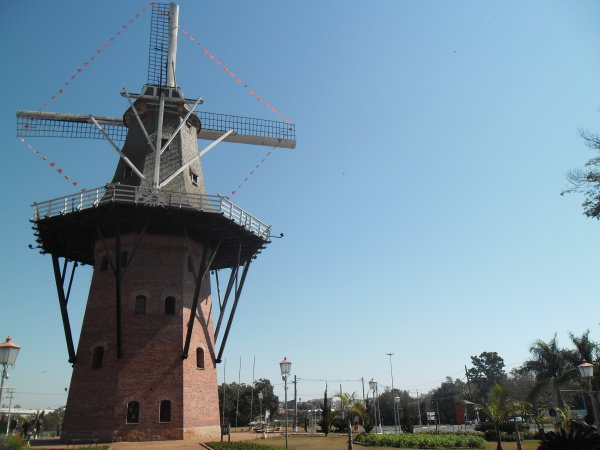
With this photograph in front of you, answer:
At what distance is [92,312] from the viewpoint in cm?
2423

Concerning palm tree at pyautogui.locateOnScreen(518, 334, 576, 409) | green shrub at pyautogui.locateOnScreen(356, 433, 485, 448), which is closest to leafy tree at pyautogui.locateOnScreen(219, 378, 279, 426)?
palm tree at pyautogui.locateOnScreen(518, 334, 576, 409)

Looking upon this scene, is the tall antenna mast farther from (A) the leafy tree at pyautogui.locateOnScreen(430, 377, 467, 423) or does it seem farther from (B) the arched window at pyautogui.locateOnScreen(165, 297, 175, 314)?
(A) the leafy tree at pyautogui.locateOnScreen(430, 377, 467, 423)

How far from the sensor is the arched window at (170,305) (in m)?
24.0

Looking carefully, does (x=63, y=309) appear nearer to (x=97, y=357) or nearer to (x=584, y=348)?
(x=97, y=357)

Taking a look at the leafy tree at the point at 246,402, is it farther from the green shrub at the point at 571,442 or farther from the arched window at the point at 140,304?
the green shrub at the point at 571,442

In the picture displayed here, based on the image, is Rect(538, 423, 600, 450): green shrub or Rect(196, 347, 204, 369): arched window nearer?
Rect(538, 423, 600, 450): green shrub

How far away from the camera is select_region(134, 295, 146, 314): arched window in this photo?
23586 mm

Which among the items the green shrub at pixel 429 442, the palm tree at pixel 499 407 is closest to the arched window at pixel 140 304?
the green shrub at pixel 429 442

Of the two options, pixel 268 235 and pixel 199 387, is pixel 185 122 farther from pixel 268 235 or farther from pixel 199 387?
pixel 199 387

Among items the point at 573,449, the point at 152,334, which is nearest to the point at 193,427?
the point at 152,334

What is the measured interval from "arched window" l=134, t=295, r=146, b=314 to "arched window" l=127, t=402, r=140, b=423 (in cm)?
433

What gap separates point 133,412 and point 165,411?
140 centimetres

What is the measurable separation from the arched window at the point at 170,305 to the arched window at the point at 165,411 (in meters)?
4.32

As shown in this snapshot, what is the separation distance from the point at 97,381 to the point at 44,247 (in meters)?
8.29
